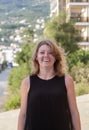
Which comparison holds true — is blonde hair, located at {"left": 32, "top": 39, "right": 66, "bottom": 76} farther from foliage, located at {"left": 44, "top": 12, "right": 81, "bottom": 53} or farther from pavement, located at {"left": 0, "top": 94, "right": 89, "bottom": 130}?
foliage, located at {"left": 44, "top": 12, "right": 81, "bottom": 53}

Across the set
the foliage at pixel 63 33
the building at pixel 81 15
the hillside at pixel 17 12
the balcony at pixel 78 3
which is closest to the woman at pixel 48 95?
the foliage at pixel 63 33

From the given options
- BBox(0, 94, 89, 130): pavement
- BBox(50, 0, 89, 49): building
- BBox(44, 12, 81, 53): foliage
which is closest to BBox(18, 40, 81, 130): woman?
BBox(0, 94, 89, 130): pavement

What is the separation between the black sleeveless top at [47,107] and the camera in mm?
3455

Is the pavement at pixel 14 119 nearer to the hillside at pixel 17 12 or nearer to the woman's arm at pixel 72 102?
the woman's arm at pixel 72 102

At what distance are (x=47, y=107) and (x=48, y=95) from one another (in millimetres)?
86

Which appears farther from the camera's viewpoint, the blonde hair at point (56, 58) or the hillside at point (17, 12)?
the hillside at point (17, 12)

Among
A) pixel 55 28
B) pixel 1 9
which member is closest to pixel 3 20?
pixel 1 9

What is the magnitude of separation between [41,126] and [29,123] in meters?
0.10

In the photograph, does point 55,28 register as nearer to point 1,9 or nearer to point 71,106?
point 71,106

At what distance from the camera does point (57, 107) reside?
3459mm

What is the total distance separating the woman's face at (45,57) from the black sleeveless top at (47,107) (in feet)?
0.49

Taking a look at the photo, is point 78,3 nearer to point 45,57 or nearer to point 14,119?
point 14,119

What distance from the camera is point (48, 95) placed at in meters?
3.46

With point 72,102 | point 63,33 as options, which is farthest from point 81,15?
point 72,102
